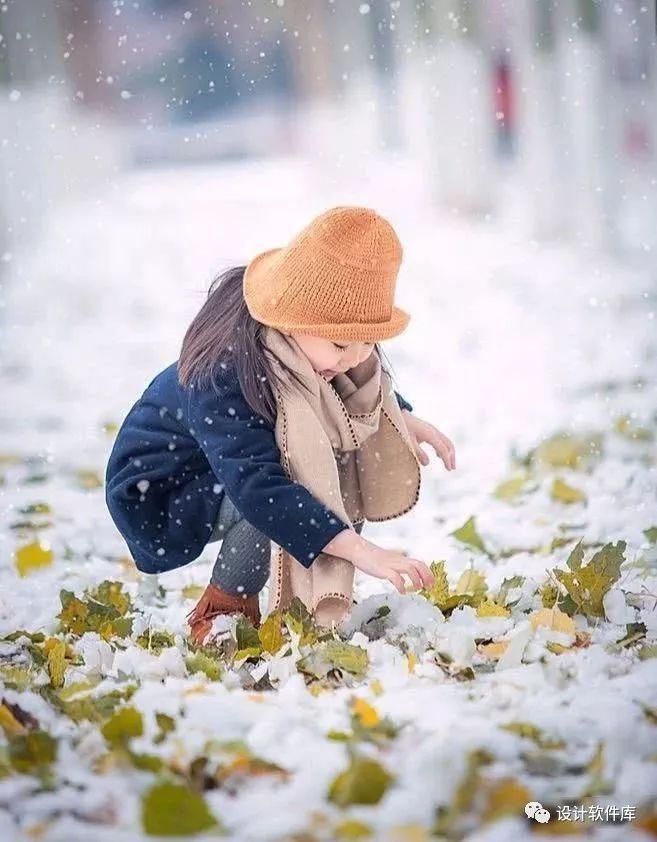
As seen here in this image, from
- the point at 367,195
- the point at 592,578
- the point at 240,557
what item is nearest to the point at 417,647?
the point at 592,578

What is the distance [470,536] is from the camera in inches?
105

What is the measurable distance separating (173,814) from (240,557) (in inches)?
37.0

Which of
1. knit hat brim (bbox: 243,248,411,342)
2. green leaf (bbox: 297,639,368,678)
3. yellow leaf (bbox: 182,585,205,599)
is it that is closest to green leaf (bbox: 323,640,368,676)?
green leaf (bbox: 297,639,368,678)

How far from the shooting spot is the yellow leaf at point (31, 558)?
8.87 ft

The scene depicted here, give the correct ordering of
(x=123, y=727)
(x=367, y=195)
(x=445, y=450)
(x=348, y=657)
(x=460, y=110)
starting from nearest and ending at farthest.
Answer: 1. (x=123, y=727)
2. (x=348, y=657)
3. (x=445, y=450)
4. (x=460, y=110)
5. (x=367, y=195)

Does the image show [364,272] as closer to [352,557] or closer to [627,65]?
[352,557]

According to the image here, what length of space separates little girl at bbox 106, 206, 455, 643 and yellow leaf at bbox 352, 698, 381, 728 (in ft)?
0.95

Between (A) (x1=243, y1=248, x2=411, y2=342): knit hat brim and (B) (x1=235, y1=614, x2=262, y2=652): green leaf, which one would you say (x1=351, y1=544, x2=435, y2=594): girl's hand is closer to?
(B) (x1=235, y1=614, x2=262, y2=652): green leaf

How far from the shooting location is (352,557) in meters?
A: 1.96

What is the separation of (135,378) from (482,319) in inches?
84.6

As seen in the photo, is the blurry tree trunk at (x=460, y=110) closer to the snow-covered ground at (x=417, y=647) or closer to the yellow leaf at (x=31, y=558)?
the snow-covered ground at (x=417, y=647)

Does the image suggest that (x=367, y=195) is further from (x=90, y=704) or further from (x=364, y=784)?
(x=364, y=784)

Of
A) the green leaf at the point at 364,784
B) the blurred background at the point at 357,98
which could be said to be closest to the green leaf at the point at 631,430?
the green leaf at the point at 364,784

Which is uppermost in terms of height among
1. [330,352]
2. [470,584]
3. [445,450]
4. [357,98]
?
[357,98]
